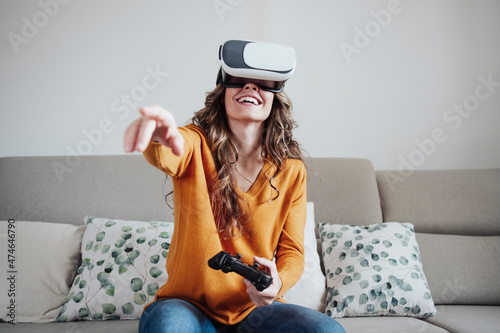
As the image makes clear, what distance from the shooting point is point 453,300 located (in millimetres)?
1645

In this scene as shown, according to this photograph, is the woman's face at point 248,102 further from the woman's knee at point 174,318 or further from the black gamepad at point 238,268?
the woman's knee at point 174,318

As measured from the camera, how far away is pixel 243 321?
1.09 meters

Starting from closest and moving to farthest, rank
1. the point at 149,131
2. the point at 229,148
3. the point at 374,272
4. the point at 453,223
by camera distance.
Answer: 1. the point at 149,131
2. the point at 229,148
3. the point at 374,272
4. the point at 453,223

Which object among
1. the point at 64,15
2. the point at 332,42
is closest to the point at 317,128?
the point at 332,42

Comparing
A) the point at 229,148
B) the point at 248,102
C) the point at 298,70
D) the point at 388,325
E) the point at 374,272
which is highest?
the point at 298,70

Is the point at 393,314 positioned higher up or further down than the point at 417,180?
further down

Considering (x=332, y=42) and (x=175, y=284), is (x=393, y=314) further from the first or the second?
(x=332, y=42)

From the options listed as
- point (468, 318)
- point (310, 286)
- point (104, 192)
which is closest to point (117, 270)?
point (104, 192)

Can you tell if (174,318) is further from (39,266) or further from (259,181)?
(39,266)

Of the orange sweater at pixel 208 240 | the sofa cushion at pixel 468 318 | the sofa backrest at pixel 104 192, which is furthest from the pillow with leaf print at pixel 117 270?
the sofa cushion at pixel 468 318

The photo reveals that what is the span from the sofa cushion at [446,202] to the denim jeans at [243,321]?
950 mm

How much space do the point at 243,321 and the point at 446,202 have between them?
46.9 inches

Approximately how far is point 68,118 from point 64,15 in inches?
19.8

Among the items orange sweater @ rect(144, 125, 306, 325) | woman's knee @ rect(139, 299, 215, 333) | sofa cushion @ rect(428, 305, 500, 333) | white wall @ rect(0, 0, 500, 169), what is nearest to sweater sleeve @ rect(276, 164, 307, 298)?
orange sweater @ rect(144, 125, 306, 325)
